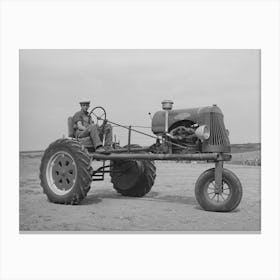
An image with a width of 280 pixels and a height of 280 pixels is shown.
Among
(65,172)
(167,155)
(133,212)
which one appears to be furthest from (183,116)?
(65,172)

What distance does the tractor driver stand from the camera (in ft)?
27.3

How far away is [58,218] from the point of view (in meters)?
7.18

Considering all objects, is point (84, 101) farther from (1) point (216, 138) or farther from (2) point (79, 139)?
(1) point (216, 138)

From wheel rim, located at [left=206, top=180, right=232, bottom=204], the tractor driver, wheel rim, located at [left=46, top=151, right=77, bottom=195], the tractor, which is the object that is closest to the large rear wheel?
the tractor

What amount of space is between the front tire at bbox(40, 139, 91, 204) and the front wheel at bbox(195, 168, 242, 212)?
5.79 ft

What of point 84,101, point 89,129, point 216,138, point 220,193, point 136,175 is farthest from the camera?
point 136,175

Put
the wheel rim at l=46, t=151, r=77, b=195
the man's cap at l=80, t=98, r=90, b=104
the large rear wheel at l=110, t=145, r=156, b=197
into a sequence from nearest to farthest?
the wheel rim at l=46, t=151, r=77, b=195 → the man's cap at l=80, t=98, r=90, b=104 → the large rear wheel at l=110, t=145, r=156, b=197

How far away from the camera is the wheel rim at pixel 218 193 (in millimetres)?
7078

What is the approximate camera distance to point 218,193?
23.2ft

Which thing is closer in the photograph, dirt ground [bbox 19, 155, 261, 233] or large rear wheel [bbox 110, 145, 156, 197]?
dirt ground [bbox 19, 155, 261, 233]

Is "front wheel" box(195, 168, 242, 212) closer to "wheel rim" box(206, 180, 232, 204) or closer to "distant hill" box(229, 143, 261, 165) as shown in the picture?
"wheel rim" box(206, 180, 232, 204)

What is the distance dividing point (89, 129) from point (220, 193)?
2564 millimetres

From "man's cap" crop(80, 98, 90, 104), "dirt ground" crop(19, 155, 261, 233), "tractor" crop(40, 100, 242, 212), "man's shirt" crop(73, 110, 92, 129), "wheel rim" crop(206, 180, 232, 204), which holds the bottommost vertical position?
"dirt ground" crop(19, 155, 261, 233)
